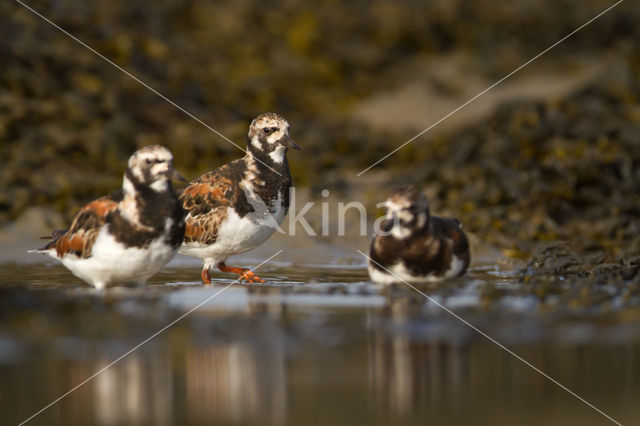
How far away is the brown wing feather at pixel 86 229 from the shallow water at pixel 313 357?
1.13 ft

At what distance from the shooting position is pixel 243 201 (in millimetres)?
7457

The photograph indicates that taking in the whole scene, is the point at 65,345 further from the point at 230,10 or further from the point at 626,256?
the point at 230,10

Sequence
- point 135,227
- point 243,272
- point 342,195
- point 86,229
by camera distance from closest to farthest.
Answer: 1. point 135,227
2. point 86,229
3. point 243,272
4. point 342,195

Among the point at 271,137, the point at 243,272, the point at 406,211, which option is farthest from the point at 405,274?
the point at 271,137

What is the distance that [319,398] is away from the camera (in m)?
4.19

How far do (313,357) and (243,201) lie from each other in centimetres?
285

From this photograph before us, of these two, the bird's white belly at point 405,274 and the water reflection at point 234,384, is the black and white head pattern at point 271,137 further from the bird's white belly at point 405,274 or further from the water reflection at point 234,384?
the water reflection at point 234,384

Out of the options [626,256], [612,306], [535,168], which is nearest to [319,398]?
[612,306]

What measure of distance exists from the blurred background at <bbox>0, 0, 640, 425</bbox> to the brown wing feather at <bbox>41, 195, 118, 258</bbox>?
38cm

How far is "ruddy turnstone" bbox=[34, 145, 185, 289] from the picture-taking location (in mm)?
6391

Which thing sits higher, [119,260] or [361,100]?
[361,100]

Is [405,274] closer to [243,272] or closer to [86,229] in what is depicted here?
[243,272]

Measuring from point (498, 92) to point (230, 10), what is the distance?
4.36 m

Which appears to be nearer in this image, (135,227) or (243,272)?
(135,227)
